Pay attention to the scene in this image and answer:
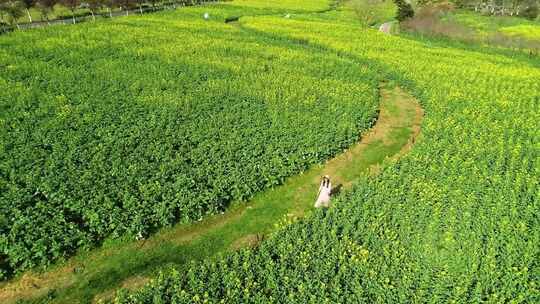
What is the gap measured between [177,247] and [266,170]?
543 cm

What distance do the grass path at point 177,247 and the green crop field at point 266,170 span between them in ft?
1.35

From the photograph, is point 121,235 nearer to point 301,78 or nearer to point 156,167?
point 156,167

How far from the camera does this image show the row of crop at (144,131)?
12.4 meters

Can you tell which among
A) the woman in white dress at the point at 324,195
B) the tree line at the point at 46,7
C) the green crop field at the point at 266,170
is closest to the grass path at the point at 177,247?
the green crop field at the point at 266,170

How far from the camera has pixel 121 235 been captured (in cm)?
1234

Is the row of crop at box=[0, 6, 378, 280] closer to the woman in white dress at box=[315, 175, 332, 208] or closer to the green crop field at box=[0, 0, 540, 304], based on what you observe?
the green crop field at box=[0, 0, 540, 304]

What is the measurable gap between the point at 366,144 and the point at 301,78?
371 inches

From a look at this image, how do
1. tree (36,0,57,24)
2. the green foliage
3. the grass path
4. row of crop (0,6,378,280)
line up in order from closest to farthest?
the grass path
row of crop (0,6,378,280)
tree (36,0,57,24)
the green foliage

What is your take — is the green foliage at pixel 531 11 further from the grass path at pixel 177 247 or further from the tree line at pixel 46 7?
the grass path at pixel 177 247

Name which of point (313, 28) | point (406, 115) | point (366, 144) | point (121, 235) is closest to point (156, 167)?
point (121, 235)

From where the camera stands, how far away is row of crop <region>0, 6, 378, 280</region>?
12.4 metres

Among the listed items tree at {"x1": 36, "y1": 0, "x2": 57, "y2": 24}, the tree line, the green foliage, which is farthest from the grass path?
the green foliage

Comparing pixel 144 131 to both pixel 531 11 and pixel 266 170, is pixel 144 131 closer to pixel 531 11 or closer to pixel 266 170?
pixel 266 170

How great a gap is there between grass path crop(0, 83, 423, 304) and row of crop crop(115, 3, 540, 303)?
4.11 ft
